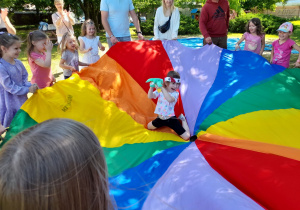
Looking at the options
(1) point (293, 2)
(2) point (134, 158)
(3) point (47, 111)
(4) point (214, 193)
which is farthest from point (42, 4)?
(1) point (293, 2)

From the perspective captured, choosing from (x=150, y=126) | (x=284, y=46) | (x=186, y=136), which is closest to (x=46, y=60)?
(x=150, y=126)

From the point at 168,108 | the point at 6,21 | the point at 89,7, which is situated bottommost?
the point at 168,108

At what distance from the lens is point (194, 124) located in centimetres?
264

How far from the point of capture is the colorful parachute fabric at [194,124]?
166 cm

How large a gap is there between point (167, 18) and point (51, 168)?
356 centimetres

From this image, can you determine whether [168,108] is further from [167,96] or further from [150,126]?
[150,126]

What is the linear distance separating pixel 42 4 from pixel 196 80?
10.3 meters

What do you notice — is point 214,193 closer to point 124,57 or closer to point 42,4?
point 124,57

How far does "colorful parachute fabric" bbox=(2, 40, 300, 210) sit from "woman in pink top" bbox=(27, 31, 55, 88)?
447 mm

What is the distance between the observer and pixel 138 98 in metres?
2.94

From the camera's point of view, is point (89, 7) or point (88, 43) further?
point (89, 7)

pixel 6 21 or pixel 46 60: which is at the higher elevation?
pixel 6 21

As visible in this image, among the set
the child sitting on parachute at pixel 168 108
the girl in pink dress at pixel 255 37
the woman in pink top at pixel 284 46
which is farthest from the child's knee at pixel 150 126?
the woman in pink top at pixel 284 46

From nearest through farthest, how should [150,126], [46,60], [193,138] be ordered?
[193,138]
[150,126]
[46,60]
